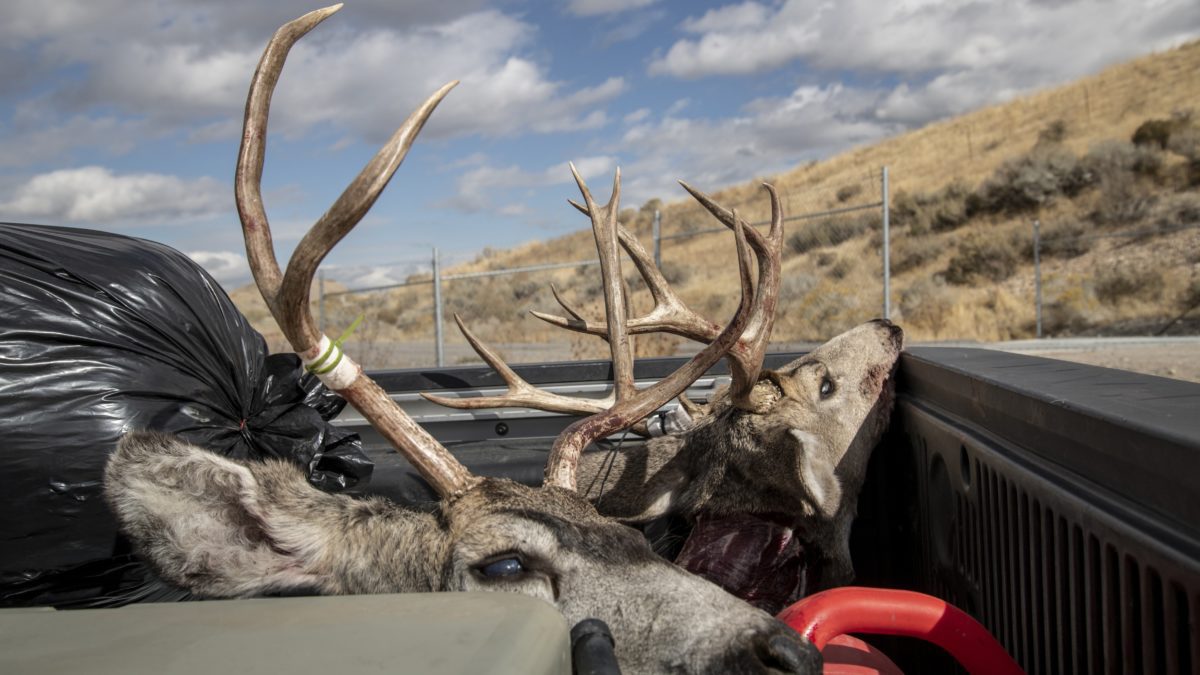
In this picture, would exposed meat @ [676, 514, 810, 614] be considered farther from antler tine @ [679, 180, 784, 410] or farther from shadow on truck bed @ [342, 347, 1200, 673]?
antler tine @ [679, 180, 784, 410]

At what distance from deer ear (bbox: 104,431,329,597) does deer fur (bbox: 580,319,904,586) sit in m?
1.84

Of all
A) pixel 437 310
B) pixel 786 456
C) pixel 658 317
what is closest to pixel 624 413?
pixel 786 456

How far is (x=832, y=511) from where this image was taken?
3.85m

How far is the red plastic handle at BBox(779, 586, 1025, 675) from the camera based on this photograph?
192cm

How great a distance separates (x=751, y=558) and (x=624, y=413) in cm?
89

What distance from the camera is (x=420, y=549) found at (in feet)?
8.52

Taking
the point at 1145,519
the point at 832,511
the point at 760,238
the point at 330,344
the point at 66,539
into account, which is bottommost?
the point at 832,511

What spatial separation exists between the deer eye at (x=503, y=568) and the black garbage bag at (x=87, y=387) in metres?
1.08

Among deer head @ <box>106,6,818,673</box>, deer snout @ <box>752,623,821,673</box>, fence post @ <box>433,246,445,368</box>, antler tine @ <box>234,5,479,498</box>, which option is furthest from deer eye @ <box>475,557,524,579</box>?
fence post @ <box>433,246,445,368</box>

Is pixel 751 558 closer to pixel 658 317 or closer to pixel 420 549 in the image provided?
pixel 420 549

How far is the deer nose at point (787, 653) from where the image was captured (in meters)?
2.01

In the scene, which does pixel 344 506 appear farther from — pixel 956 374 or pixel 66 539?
pixel 956 374

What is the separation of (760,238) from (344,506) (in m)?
2.28

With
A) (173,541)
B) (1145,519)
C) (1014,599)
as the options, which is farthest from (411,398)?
(1145,519)
